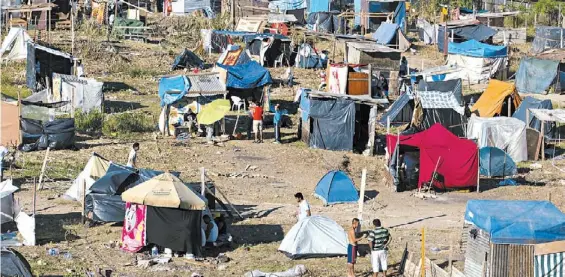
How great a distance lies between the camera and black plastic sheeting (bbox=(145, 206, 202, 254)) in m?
20.1

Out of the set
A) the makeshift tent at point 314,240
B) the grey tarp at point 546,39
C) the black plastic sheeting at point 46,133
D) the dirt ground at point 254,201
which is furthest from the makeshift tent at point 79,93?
the grey tarp at point 546,39

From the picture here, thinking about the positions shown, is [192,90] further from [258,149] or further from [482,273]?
[482,273]

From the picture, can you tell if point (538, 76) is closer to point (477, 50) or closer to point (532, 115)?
point (477, 50)

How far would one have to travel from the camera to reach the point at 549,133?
109 ft

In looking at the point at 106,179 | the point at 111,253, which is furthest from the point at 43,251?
the point at 106,179

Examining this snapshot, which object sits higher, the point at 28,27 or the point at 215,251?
the point at 28,27

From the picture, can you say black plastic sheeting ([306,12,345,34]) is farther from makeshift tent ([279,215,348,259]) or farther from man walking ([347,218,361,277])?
man walking ([347,218,361,277])

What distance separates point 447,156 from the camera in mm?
26797

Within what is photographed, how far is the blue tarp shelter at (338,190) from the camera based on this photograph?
82.2 feet

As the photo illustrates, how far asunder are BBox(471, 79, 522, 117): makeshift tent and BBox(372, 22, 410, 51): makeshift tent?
47.4 ft

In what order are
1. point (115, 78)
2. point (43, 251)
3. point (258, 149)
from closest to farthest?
point (43, 251), point (258, 149), point (115, 78)

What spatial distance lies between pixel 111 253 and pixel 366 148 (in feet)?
41.3

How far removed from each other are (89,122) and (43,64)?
6.04m

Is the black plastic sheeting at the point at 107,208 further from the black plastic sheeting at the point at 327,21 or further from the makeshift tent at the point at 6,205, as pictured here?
the black plastic sheeting at the point at 327,21
